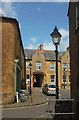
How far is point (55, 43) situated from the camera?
24.6 feet

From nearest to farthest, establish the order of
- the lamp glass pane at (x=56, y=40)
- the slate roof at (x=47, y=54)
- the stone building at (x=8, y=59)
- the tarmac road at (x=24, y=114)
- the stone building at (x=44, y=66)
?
1. the lamp glass pane at (x=56, y=40)
2. the tarmac road at (x=24, y=114)
3. the stone building at (x=8, y=59)
4. the stone building at (x=44, y=66)
5. the slate roof at (x=47, y=54)

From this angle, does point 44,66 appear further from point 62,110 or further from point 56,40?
point 62,110

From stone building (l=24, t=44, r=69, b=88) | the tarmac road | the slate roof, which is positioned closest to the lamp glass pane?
the tarmac road

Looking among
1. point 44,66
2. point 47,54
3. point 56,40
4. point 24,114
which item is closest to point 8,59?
point 24,114

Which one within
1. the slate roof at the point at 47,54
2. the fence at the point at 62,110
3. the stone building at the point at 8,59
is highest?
the slate roof at the point at 47,54

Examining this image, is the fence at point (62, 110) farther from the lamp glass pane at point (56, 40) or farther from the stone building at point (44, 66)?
the stone building at point (44, 66)

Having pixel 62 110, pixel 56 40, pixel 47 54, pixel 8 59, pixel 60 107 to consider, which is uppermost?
pixel 47 54

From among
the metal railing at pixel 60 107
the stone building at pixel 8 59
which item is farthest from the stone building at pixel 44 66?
the metal railing at pixel 60 107

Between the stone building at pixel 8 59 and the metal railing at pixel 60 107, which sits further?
the stone building at pixel 8 59

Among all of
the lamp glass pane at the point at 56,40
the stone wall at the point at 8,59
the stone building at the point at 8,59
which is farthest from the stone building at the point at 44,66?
the lamp glass pane at the point at 56,40

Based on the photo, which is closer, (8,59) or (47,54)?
(8,59)

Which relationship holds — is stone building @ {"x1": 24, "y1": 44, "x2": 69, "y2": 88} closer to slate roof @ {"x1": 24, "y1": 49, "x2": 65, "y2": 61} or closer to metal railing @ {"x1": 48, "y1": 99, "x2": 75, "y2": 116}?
slate roof @ {"x1": 24, "y1": 49, "x2": 65, "y2": 61}

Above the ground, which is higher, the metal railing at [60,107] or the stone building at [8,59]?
the stone building at [8,59]

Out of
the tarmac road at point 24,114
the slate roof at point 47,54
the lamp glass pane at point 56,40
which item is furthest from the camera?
the slate roof at point 47,54
